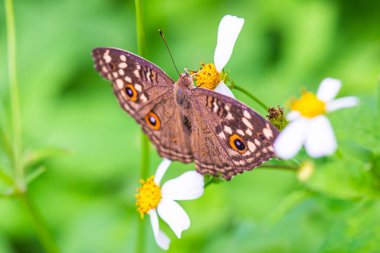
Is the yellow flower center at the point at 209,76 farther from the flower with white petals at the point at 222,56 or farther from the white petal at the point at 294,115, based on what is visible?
the white petal at the point at 294,115

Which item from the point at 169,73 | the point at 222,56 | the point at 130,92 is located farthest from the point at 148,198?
the point at 169,73

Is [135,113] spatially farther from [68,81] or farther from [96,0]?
[96,0]

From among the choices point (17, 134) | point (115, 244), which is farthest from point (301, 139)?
point (115, 244)

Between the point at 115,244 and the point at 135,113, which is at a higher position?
the point at 135,113

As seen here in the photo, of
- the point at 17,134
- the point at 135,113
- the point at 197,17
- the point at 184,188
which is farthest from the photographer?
the point at 197,17

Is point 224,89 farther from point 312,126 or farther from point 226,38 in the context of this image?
point 312,126

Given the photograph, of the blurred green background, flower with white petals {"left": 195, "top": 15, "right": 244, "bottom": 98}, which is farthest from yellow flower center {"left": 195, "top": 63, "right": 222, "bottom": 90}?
the blurred green background

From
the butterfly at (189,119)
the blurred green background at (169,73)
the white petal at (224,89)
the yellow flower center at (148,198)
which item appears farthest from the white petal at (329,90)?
the blurred green background at (169,73)
